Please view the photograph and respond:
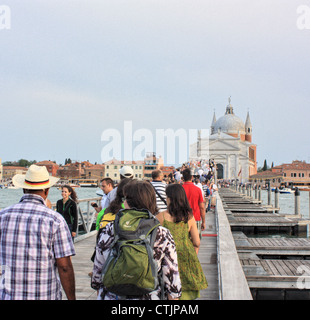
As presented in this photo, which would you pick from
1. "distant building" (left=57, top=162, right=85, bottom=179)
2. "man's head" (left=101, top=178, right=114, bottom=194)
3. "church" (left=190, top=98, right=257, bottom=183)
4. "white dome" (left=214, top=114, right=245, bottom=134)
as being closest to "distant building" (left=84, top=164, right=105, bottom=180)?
"distant building" (left=57, top=162, right=85, bottom=179)

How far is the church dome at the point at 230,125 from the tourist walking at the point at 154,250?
331 ft

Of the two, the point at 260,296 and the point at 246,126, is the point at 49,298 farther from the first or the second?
the point at 246,126

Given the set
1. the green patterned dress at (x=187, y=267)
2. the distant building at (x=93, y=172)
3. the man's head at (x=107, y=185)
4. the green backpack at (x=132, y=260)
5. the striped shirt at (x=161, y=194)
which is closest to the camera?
the green backpack at (x=132, y=260)

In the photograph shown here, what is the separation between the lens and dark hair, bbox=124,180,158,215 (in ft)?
8.11

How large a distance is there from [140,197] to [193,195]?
2.98m

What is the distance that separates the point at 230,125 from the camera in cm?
10294

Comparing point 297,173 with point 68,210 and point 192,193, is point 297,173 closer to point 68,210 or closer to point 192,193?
point 192,193

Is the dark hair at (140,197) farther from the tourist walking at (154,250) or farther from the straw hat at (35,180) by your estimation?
the straw hat at (35,180)

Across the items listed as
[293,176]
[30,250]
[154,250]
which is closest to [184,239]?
[154,250]

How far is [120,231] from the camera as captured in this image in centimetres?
228

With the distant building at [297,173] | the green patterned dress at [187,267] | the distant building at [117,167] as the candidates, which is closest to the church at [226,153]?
the distant building at [297,173]

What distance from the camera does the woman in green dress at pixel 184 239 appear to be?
2911 mm
